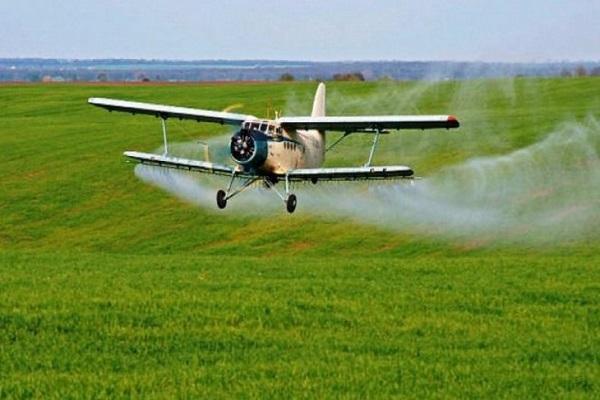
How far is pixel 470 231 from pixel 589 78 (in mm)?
64971

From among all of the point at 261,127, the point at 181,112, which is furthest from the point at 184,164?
the point at 261,127

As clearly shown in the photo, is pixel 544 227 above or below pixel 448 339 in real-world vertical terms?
below

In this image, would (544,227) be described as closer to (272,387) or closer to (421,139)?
(421,139)

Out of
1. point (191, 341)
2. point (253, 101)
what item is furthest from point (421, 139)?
point (191, 341)

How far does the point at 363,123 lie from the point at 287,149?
2.21m

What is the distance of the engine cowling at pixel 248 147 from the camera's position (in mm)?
35562

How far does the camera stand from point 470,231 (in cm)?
4309

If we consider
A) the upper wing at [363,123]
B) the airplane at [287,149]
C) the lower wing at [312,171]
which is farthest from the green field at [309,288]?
the upper wing at [363,123]

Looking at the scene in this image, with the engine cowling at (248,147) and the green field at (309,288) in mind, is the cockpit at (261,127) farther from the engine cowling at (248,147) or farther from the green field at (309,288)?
the green field at (309,288)

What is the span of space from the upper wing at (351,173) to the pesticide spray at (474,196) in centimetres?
260

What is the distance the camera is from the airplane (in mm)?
35656

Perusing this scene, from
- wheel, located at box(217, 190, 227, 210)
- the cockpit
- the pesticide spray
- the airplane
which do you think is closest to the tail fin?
the airplane

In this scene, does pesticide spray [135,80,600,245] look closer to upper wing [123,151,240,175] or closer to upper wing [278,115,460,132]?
upper wing [123,151,240,175]

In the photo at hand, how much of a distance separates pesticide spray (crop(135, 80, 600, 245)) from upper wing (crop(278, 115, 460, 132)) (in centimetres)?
263
